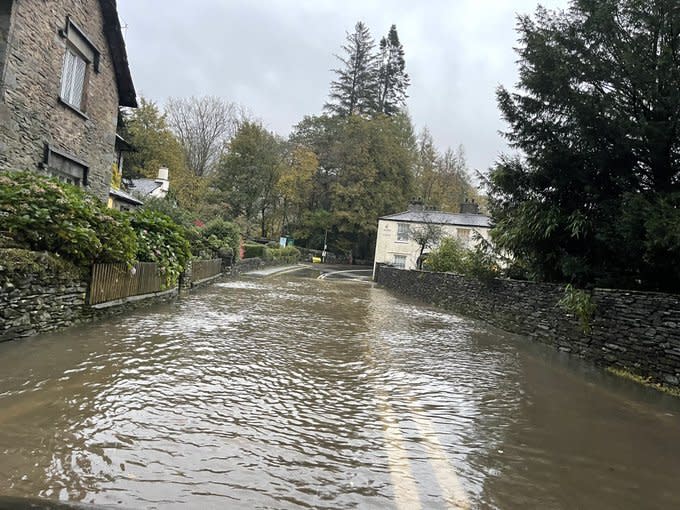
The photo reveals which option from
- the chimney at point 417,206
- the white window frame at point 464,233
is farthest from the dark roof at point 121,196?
the chimney at point 417,206

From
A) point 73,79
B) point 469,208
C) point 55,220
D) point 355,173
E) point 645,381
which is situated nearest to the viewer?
point 645,381

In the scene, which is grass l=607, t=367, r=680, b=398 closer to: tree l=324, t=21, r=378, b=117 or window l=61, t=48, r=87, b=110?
window l=61, t=48, r=87, b=110

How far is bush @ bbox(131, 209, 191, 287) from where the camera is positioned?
12070mm

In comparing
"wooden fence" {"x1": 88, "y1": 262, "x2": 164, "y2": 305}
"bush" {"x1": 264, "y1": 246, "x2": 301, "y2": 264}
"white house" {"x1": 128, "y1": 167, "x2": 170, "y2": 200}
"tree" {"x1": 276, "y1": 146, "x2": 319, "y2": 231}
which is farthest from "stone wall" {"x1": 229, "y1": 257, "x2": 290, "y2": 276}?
"tree" {"x1": 276, "y1": 146, "x2": 319, "y2": 231}

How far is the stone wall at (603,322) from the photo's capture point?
23.1 ft

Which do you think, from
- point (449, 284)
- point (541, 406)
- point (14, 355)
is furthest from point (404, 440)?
point (449, 284)

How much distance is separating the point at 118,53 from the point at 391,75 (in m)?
55.6

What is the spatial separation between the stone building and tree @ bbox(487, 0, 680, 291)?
1104cm

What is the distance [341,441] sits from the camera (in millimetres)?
4203

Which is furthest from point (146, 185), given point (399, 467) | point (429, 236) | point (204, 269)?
point (399, 467)

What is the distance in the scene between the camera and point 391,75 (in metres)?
65.8

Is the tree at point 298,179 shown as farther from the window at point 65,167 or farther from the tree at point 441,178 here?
the window at point 65,167

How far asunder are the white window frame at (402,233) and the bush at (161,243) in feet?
116

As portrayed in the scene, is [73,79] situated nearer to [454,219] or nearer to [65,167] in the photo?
[65,167]
